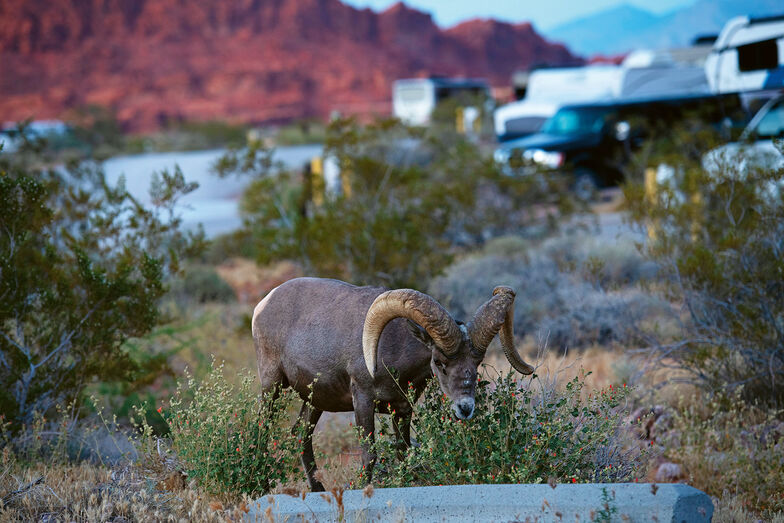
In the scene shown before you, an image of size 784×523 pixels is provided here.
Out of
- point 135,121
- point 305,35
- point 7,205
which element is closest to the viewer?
point 7,205

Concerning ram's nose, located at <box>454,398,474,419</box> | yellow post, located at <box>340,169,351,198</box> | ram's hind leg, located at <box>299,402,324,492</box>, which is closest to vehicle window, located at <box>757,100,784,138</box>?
yellow post, located at <box>340,169,351,198</box>

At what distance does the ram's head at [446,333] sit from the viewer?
156 inches

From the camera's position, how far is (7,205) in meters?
6.04

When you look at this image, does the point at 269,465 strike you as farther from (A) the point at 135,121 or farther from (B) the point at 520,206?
(A) the point at 135,121

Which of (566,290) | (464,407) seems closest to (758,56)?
(566,290)

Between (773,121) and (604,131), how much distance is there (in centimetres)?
763

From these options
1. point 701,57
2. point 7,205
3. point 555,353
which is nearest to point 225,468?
point 7,205

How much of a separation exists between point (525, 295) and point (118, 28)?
350 ft

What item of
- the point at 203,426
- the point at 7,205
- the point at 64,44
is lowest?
the point at 203,426

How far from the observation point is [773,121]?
13172 mm

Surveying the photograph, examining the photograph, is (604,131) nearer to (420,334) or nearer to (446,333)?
(420,334)

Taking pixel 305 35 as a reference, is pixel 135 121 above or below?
below

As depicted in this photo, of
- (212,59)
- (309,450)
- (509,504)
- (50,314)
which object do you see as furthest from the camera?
(212,59)

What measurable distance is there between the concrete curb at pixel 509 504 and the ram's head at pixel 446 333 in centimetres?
45
